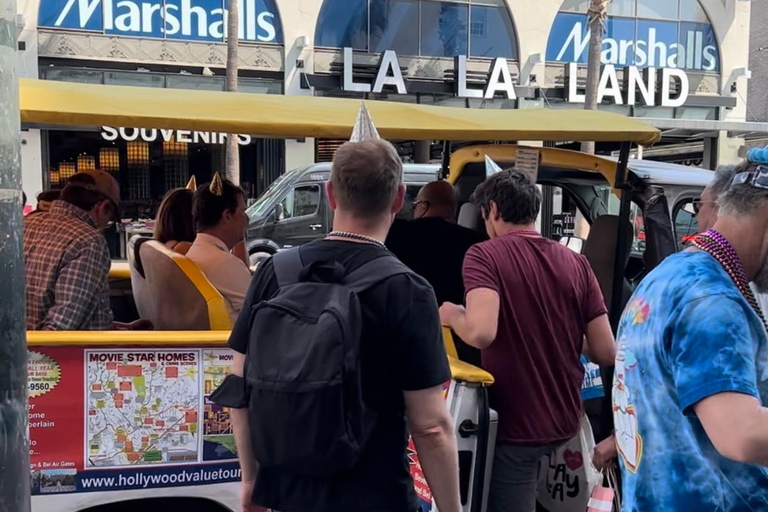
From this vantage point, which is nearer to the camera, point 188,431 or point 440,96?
point 188,431

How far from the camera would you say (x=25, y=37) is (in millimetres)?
16547

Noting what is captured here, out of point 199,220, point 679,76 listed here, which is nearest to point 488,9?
point 679,76

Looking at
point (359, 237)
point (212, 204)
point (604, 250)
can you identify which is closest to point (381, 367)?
point (359, 237)

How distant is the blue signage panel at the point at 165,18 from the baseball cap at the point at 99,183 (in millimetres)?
15080

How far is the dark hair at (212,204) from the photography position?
375cm

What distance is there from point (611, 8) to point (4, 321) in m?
22.7

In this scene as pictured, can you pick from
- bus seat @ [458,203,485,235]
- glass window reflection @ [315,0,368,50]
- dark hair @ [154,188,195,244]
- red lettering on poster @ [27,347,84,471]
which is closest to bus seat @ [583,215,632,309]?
bus seat @ [458,203,485,235]

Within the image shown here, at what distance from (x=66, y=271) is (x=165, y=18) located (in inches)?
643

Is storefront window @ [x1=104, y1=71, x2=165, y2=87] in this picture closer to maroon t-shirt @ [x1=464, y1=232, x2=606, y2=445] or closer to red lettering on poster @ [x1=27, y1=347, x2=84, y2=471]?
red lettering on poster @ [x1=27, y1=347, x2=84, y2=471]

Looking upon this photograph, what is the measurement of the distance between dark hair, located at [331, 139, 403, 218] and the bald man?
5.11ft

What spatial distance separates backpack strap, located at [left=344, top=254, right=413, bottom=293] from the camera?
1877 mm

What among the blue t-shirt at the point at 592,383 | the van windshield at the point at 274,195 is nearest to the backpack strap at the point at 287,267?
the blue t-shirt at the point at 592,383

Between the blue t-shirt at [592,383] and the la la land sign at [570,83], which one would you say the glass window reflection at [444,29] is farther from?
the blue t-shirt at [592,383]

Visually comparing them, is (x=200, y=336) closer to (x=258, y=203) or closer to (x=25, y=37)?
(x=258, y=203)
